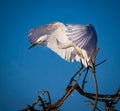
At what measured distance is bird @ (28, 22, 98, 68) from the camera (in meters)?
0.54

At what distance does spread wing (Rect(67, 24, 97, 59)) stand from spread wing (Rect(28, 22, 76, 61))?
1.7 inches

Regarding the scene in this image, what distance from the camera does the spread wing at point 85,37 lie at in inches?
20.8

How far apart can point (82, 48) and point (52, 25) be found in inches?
6.3

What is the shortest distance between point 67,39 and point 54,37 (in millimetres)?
55

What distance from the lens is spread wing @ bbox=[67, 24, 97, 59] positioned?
53 centimetres

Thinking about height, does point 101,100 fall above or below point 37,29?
below

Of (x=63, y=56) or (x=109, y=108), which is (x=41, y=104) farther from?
(x=63, y=56)

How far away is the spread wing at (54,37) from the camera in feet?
1.98

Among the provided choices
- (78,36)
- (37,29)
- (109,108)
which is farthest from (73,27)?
(109,108)

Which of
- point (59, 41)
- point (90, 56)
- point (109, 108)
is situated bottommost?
point (109, 108)

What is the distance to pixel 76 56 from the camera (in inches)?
24.7

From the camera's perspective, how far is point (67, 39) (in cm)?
59

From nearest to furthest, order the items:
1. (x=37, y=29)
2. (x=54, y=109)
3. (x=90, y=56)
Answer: (x=54, y=109) < (x=90, y=56) < (x=37, y=29)

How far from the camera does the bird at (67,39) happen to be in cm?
54
